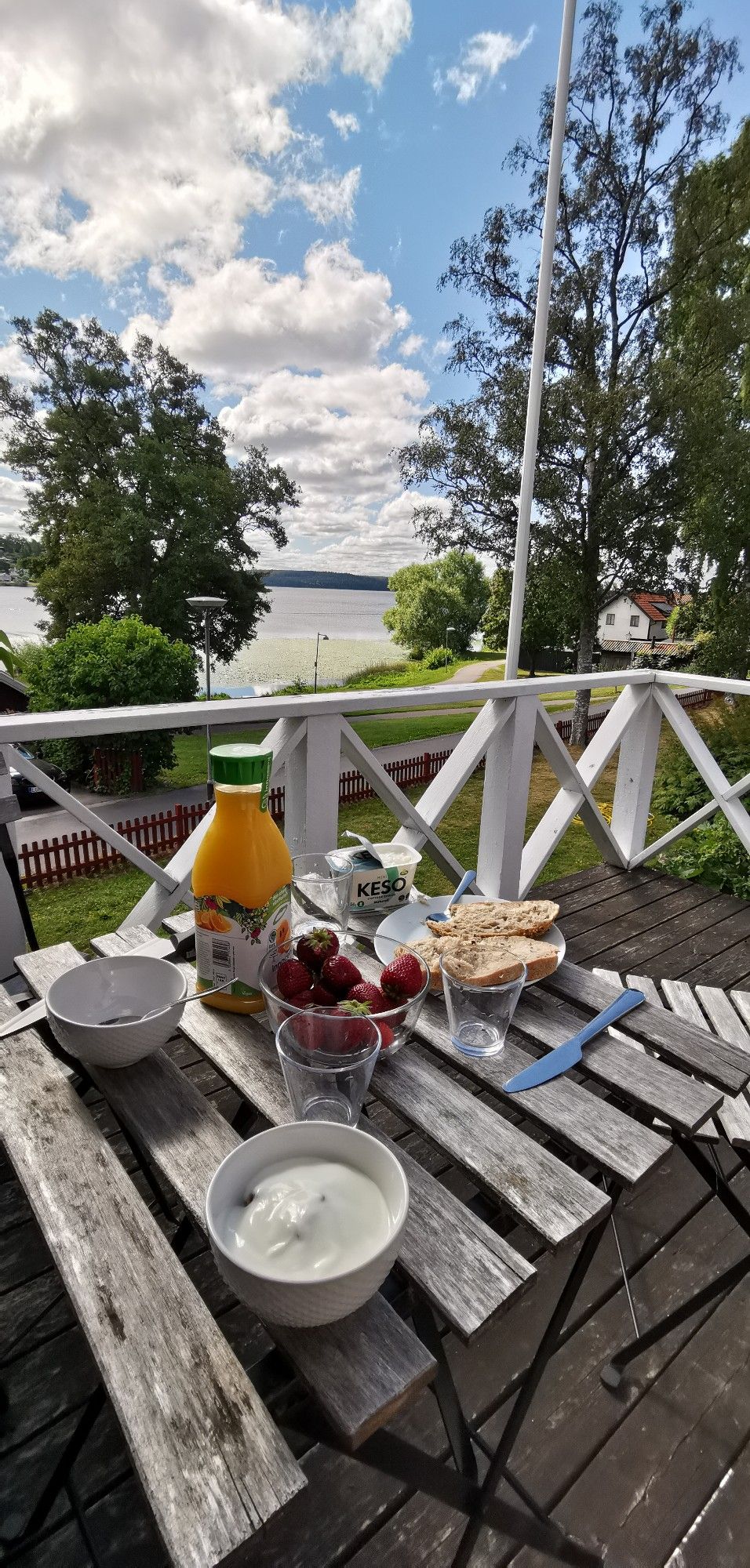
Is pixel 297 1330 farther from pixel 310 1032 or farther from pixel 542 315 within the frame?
pixel 542 315

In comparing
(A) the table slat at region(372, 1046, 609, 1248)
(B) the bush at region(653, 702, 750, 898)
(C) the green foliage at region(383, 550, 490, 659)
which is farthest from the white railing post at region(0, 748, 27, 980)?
(C) the green foliage at region(383, 550, 490, 659)

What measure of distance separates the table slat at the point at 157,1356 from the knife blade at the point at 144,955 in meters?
0.15

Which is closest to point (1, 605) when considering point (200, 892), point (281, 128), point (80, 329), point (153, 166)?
point (80, 329)

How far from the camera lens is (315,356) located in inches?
1112

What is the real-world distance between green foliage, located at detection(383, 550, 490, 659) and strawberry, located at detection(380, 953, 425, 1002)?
28609mm

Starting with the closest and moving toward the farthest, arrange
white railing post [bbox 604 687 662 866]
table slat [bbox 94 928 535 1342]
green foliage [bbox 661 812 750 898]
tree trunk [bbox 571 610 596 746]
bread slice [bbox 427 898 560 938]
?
table slat [bbox 94 928 535 1342] < bread slice [bbox 427 898 560 938] < white railing post [bbox 604 687 662 866] < green foliage [bbox 661 812 750 898] < tree trunk [bbox 571 610 596 746]

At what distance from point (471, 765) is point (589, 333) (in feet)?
41.7

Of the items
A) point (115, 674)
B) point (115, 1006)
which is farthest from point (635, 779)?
point (115, 674)

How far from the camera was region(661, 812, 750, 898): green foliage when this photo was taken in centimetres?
300

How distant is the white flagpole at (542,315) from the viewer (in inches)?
171

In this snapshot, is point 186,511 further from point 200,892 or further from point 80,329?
point 200,892

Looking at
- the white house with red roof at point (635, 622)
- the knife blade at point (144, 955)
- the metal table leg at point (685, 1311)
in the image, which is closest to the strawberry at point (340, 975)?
the knife blade at point (144, 955)

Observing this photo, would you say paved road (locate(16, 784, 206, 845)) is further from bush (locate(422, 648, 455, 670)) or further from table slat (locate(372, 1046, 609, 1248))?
bush (locate(422, 648, 455, 670))

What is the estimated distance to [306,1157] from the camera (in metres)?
0.53
